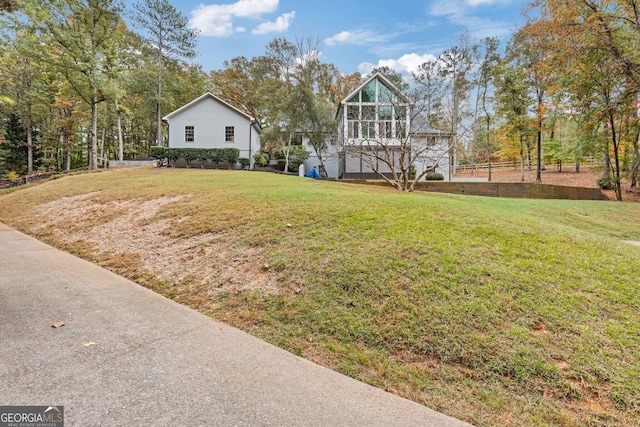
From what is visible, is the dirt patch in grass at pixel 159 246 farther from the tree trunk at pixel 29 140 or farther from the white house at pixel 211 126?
the tree trunk at pixel 29 140

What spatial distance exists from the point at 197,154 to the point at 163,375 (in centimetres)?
2012

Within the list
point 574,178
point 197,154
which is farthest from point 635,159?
point 197,154

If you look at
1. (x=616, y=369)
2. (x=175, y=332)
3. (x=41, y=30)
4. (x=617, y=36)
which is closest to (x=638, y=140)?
(x=617, y=36)

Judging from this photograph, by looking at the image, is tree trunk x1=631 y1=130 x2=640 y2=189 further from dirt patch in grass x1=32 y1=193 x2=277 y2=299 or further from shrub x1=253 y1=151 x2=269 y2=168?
shrub x1=253 y1=151 x2=269 y2=168

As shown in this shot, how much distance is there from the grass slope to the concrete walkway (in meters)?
0.27

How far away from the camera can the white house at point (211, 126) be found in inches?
844

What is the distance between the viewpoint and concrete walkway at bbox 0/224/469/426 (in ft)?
5.51

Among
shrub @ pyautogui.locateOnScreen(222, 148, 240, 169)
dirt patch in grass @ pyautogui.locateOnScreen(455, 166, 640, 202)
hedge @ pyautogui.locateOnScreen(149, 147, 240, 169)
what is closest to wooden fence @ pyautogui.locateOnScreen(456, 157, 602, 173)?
dirt patch in grass @ pyautogui.locateOnScreen(455, 166, 640, 202)

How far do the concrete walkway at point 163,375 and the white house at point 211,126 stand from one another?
19.9 m

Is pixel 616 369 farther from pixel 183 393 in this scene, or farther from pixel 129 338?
pixel 129 338

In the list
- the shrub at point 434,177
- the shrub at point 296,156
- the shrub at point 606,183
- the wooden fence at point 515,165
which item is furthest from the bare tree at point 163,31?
the shrub at point 606,183

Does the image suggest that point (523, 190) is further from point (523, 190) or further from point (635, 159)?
point (635, 159)

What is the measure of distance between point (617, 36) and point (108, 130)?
41177 millimetres

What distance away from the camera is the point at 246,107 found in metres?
32.1
